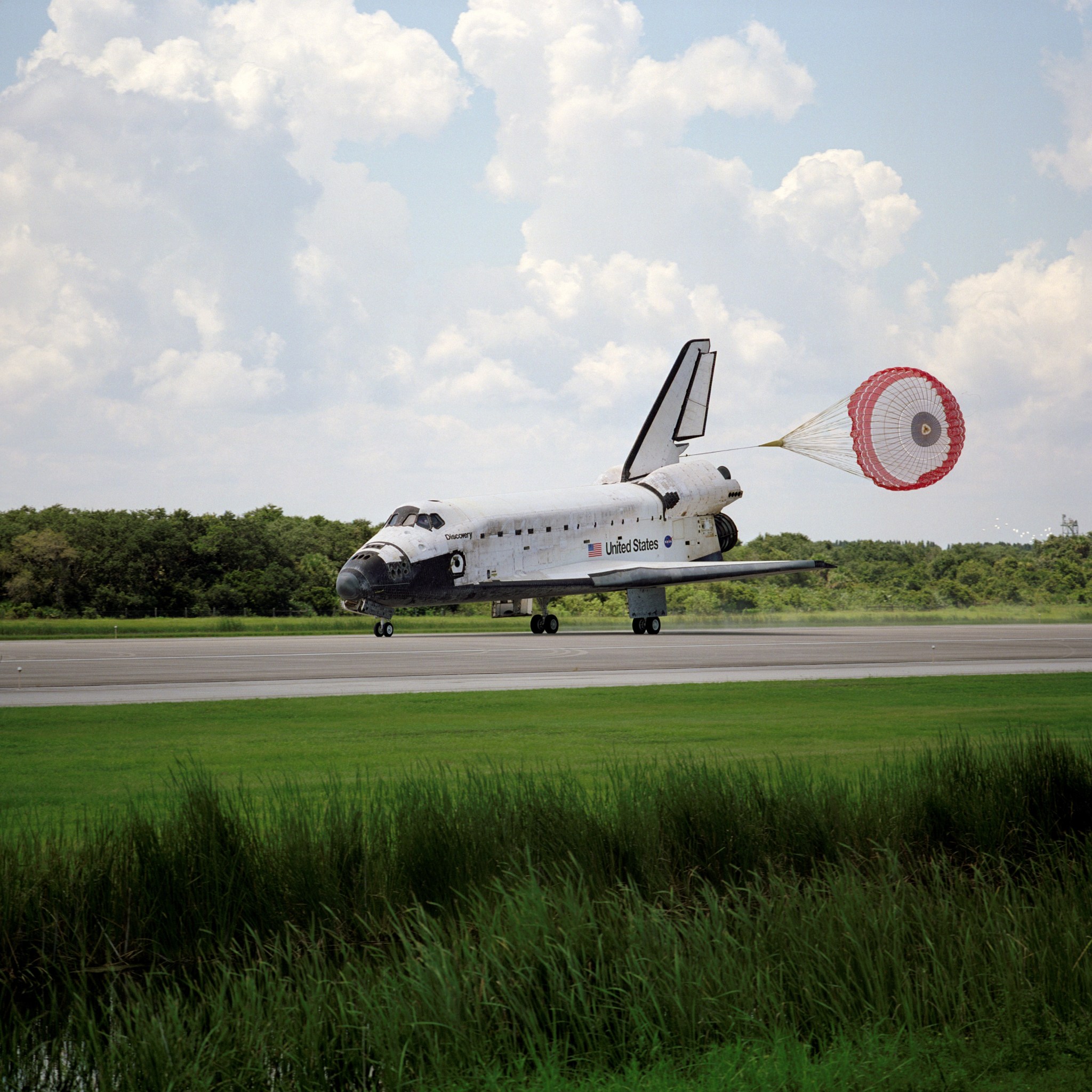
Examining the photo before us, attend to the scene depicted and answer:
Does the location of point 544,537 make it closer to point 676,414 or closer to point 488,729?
point 676,414

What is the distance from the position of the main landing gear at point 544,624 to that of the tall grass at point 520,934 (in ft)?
105

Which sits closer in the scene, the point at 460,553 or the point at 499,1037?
the point at 499,1037

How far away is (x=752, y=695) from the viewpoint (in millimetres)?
15008

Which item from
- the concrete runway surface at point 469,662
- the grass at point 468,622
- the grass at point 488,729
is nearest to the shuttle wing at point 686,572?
the grass at point 468,622

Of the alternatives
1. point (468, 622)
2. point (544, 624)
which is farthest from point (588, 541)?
point (468, 622)

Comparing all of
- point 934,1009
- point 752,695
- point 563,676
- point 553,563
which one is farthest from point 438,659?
point 934,1009

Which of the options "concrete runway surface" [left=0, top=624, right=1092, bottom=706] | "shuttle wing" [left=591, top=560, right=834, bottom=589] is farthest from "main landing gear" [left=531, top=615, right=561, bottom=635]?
"concrete runway surface" [left=0, top=624, right=1092, bottom=706]

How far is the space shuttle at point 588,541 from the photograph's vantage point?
3488cm

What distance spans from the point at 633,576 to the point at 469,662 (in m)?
17.8

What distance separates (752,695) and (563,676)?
13.3ft

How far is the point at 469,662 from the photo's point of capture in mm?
22000

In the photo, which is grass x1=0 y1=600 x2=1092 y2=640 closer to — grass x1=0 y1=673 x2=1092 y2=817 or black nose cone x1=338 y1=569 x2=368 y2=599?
black nose cone x1=338 y1=569 x2=368 y2=599

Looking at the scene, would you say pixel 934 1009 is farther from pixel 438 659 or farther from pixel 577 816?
pixel 438 659

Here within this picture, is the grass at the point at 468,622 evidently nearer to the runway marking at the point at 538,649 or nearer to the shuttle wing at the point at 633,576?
the shuttle wing at the point at 633,576
